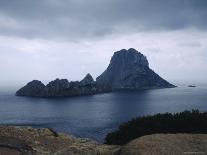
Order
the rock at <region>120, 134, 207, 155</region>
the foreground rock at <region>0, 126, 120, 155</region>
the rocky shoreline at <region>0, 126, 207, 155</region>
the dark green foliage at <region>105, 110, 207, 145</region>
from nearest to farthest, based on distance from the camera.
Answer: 1. the rock at <region>120, 134, 207, 155</region>
2. the rocky shoreline at <region>0, 126, 207, 155</region>
3. the foreground rock at <region>0, 126, 120, 155</region>
4. the dark green foliage at <region>105, 110, 207, 145</region>

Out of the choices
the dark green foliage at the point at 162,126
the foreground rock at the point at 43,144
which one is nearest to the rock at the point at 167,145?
the foreground rock at the point at 43,144

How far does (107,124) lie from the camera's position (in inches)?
4943

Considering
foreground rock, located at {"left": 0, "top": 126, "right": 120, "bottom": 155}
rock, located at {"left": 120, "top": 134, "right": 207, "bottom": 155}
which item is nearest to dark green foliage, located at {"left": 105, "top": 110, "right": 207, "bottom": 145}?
foreground rock, located at {"left": 0, "top": 126, "right": 120, "bottom": 155}

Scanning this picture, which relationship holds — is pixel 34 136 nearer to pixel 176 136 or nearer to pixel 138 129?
pixel 176 136

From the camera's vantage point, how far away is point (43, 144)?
22672 millimetres

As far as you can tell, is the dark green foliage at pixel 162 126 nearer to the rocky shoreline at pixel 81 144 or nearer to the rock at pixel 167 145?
the rocky shoreline at pixel 81 144

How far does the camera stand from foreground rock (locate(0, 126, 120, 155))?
21.3 m

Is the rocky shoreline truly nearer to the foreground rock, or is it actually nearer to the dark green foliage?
the foreground rock

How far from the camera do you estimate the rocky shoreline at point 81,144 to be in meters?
20.1

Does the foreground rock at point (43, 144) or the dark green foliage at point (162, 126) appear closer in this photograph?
the foreground rock at point (43, 144)

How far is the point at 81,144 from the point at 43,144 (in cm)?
249

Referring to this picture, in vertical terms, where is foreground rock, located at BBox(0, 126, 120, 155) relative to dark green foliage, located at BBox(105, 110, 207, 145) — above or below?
above

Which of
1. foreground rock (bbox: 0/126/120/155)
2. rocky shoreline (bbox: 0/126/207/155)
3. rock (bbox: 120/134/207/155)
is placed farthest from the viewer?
foreground rock (bbox: 0/126/120/155)

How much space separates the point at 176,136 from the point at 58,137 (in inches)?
315
